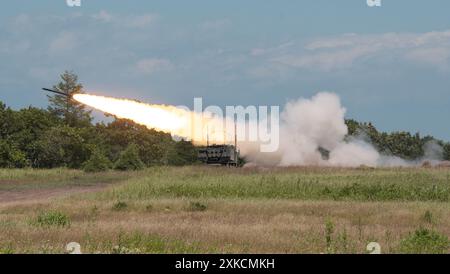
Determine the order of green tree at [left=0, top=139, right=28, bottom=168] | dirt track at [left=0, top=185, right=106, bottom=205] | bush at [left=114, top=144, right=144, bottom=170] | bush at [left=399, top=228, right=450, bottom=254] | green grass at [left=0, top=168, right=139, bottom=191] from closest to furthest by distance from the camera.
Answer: bush at [left=399, top=228, right=450, bottom=254], dirt track at [left=0, top=185, right=106, bottom=205], green grass at [left=0, top=168, right=139, bottom=191], bush at [left=114, top=144, right=144, bottom=170], green tree at [left=0, top=139, right=28, bottom=168]

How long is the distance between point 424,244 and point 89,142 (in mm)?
86126

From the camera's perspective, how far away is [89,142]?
9994 cm

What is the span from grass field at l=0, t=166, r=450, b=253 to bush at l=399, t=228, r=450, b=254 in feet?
0.09

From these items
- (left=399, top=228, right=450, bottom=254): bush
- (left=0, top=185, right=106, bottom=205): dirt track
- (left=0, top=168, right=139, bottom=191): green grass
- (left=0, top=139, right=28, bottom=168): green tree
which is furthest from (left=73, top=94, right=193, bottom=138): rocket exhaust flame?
(left=0, top=139, right=28, bottom=168): green tree

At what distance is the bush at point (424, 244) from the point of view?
56.0 feet

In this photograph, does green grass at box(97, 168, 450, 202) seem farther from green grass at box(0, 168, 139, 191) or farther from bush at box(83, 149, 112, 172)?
bush at box(83, 149, 112, 172)

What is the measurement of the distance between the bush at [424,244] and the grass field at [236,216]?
3cm

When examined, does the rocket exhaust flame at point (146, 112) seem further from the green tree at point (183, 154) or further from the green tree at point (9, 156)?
the green tree at point (9, 156)

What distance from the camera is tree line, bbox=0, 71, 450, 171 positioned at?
90125 mm

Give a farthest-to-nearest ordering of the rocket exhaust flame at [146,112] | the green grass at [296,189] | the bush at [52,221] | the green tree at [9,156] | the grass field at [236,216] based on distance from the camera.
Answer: the green tree at [9,156] → the rocket exhaust flame at [146,112] → the green grass at [296,189] → the bush at [52,221] → the grass field at [236,216]

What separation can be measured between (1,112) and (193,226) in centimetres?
7857

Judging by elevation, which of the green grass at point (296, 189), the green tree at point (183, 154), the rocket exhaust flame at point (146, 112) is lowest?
the green grass at point (296, 189)

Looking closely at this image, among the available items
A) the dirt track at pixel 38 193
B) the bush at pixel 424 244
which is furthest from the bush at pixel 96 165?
the bush at pixel 424 244
